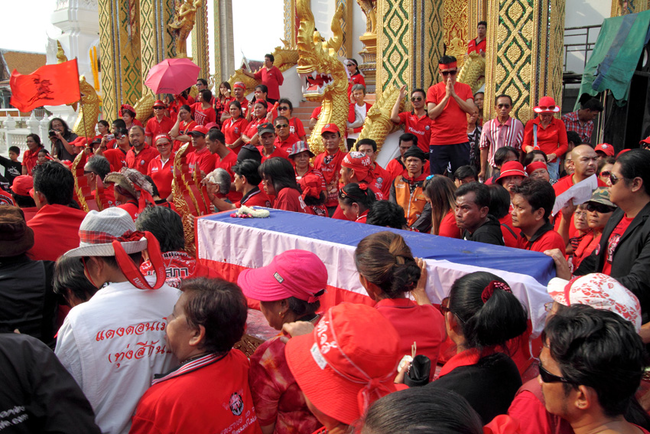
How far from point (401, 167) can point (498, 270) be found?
3.86 m

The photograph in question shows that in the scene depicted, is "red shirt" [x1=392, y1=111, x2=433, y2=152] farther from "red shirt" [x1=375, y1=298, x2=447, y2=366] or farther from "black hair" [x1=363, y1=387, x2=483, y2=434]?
"black hair" [x1=363, y1=387, x2=483, y2=434]

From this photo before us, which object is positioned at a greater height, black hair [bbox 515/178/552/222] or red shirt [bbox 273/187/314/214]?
black hair [bbox 515/178/552/222]

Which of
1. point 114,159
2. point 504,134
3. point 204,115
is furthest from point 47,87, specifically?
point 504,134

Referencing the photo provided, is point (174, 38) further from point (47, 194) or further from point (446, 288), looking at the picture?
point (446, 288)

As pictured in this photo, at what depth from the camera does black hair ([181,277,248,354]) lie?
1.68 m

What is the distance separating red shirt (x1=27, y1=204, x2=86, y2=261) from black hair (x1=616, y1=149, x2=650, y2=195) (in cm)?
329

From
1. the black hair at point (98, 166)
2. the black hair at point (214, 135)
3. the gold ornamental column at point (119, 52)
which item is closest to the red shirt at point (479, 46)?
the black hair at point (214, 135)

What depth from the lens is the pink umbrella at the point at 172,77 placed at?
9.52 metres

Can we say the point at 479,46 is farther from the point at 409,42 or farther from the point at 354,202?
the point at 354,202

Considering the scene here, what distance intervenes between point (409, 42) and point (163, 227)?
657cm

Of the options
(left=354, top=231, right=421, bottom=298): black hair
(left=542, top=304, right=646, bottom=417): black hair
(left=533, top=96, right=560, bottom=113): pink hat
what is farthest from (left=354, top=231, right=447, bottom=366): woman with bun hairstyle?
(left=533, top=96, right=560, bottom=113): pink hat

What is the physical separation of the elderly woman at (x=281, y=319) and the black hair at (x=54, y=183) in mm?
1968

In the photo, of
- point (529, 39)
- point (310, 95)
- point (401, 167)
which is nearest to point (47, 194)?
point (401, 167)

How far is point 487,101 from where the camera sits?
745 cm
